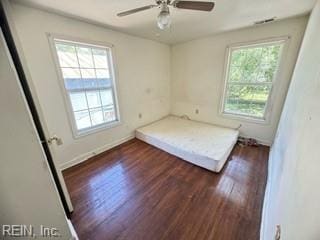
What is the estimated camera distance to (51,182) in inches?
37.9

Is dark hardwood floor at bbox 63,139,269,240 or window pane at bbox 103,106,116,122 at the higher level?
window pane at bbox 103,106,116,122

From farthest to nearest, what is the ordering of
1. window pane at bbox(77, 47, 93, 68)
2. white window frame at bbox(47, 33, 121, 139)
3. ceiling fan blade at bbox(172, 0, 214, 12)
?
window pane at bbox(77, 47, 93, 68)
white window frame at bbox(47, 33, 121, 139)
ceiling fan blade at bbox(172, 0, 214, 12)

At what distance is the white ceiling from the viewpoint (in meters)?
1.68

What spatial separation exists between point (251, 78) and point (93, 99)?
3.26 metres

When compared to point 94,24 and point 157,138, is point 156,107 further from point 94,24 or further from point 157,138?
point 94,24

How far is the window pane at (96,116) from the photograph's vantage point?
2.65 m

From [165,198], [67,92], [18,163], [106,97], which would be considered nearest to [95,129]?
[106,97]

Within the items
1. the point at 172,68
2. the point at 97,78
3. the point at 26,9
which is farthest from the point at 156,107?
the point at 26,9

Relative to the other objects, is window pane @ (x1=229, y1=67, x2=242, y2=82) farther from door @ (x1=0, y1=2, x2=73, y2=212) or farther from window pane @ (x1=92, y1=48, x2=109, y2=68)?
door @ (x1=0, y1=2, x2=73, y2=212)

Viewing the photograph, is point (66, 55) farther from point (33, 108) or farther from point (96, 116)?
point (33, 108)

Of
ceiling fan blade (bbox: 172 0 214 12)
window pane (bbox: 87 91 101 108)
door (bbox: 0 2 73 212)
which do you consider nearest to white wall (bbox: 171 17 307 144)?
ceiling fan blade (bbox: 172 0 214 12)

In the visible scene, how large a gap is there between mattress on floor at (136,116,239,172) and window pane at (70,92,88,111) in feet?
4.36

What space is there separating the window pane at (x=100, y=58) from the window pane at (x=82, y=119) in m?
0.93

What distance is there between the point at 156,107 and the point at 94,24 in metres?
2.32
